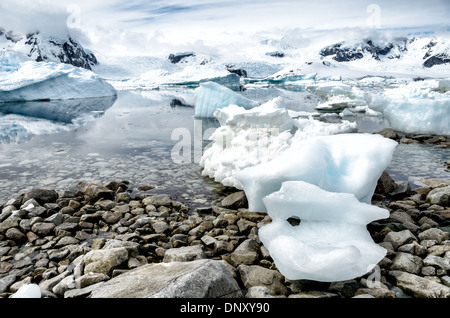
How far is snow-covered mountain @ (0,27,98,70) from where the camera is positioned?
13012 centimetres

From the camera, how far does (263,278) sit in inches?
91.9

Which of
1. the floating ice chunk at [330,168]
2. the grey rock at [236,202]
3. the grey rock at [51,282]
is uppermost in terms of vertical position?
the floating ice chunk at [330,168]

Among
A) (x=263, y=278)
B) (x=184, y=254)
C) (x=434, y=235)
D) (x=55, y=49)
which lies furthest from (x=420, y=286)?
(x=55, y=49)

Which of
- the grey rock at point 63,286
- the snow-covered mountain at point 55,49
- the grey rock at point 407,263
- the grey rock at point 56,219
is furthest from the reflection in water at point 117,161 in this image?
the snow-covered mountain at point 55,49

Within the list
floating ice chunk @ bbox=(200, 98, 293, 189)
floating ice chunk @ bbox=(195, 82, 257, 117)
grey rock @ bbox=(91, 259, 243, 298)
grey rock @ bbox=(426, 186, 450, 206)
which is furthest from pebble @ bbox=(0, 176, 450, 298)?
floating ice chunk @ bbox=(195, 82, 257, 117)

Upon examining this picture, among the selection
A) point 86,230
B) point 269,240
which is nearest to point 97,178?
point 86,230

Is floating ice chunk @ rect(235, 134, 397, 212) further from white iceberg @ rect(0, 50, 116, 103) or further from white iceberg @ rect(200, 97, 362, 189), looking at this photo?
white iceberg @ rect(0, 50, 116, 103)

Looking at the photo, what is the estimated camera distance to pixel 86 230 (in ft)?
11.4

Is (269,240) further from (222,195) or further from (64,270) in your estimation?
(222,195)

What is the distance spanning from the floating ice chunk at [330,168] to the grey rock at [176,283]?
145cm

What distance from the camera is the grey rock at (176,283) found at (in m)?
1.87

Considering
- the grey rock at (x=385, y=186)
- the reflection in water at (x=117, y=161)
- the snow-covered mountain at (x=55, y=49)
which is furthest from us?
the snow-covered mountain at (x=55, y=49)

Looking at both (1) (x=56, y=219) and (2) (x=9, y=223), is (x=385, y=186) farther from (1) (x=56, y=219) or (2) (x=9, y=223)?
(2) (x=9, y=223)

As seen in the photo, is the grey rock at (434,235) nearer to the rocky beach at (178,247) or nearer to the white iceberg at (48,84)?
the rocky beach at (178,247)
